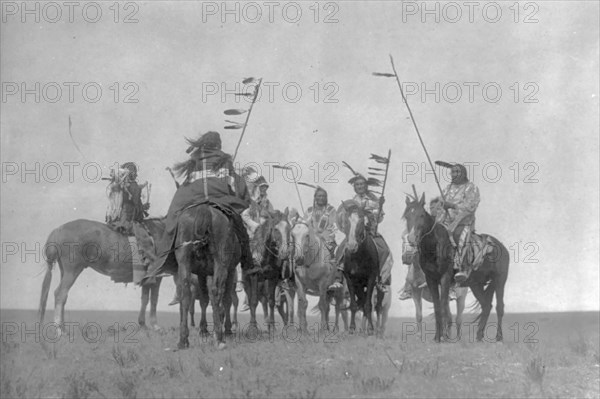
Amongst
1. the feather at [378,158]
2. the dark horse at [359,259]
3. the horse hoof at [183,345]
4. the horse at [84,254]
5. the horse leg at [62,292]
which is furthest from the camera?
the feather at [378,158]

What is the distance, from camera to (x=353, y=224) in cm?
2016

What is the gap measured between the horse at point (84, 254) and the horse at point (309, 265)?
3266 millimetres

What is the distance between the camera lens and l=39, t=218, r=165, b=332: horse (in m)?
20.8

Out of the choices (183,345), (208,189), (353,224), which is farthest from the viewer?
(353,224)

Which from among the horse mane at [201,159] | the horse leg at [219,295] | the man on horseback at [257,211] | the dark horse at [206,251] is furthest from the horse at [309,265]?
the horse leg at [219,295]

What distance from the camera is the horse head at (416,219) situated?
Result: 1891cm

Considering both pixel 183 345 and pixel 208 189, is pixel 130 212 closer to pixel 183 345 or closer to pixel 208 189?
pixel 208 189

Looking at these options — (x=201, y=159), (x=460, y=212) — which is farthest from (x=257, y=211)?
(x=460, y=212)

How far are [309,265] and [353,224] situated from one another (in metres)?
2.17

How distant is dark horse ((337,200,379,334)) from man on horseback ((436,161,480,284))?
1.77 m

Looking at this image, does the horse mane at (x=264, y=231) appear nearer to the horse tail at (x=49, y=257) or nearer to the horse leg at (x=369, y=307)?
the horse leg at (x=369, y=307)

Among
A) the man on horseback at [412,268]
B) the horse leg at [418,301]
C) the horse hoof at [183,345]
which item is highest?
the man on horseback at [412,268]

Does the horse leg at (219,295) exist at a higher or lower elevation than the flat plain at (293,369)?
higher

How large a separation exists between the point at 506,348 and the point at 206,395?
5.94 m
